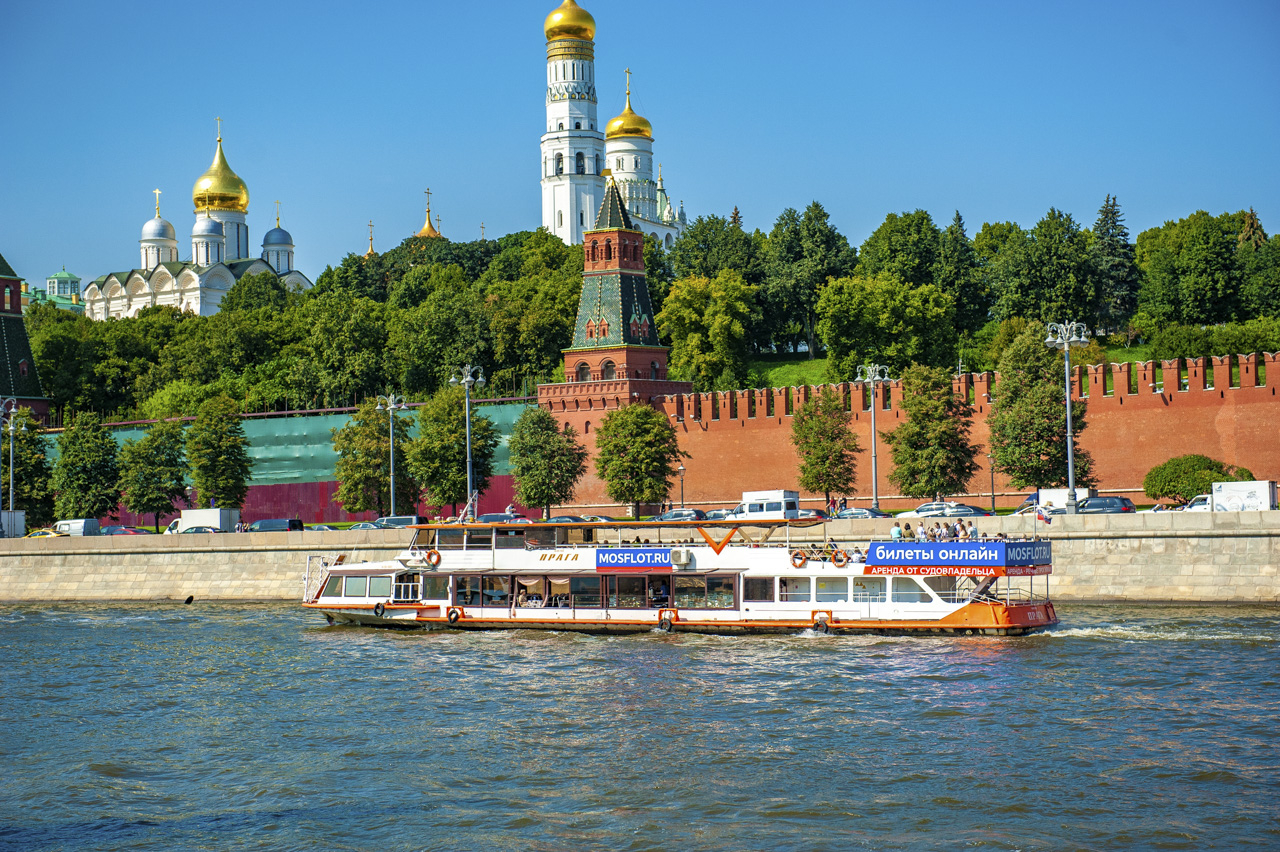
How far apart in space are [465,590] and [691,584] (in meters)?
6.07

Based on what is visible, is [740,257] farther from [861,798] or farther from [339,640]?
[861,798]

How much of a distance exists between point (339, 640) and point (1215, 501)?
23.1 metres

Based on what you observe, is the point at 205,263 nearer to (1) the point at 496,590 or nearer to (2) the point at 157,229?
(2) the point at 157,229

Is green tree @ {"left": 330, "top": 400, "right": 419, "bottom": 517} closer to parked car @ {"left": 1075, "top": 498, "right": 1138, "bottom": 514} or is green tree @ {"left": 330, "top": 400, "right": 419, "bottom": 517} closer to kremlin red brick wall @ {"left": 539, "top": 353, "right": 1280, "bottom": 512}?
kremlin red brick wall @ {"left": 539, "top": 353, "right": 1280, "bottom": 512}

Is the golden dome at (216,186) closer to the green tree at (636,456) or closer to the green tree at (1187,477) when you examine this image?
the green tree at (636,456)

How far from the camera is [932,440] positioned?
53.6 meters

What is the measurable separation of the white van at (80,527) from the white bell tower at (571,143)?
64934 millimetres

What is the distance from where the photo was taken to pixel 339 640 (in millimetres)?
36812

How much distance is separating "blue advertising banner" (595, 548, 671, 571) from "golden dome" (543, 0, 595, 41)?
84.3 meters

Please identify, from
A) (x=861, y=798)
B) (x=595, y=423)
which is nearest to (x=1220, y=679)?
(x=861, y=798)

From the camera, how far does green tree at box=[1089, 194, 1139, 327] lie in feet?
264

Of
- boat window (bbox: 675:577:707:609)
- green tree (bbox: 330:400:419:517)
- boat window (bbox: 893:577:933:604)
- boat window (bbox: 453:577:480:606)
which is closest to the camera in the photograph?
boat window (bbox: 893:577:933:604)

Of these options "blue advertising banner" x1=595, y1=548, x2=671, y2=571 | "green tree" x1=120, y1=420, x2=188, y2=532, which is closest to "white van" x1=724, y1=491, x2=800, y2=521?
"blue advertising banner" x1=595, y1=548, x2=671, y2=571

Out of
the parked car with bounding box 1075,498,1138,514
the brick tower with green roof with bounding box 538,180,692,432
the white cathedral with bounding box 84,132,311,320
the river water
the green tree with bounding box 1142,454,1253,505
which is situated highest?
the white cathedral with bounding box 84,132,311,320
